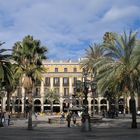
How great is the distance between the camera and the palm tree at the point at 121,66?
30750mm

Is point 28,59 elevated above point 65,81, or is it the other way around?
point 65,81

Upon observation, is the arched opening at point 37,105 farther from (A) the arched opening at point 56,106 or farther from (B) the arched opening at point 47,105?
(A) the arched opening at point 56,106

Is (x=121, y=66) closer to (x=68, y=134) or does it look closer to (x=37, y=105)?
(x=68, y=134)

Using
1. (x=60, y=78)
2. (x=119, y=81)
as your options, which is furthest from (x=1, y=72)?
(x=60, y=78)

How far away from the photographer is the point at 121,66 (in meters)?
31.1

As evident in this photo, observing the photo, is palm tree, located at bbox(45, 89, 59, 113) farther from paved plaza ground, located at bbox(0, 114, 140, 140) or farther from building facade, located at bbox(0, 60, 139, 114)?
paved plaza ground, located at bbox(0, 114, 140, 140)

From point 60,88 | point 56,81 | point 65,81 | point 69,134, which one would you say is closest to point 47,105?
point 60,88

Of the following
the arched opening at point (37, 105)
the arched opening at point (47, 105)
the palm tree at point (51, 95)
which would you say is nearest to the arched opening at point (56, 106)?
the arched opening at point (47, 105)

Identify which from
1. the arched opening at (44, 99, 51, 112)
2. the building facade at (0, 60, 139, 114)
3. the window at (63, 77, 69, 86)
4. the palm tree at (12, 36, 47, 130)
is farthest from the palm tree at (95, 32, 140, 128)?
the arched opening at (44, 99, 51, 112)

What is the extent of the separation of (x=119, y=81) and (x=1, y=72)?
961 cm

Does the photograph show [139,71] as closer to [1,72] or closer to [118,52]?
[118,52]

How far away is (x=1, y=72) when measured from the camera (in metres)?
28.1

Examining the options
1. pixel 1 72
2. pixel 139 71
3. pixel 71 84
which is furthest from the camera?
pixel 71 84

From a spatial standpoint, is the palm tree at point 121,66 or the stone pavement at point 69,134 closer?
the stone pavement at point 69,134
